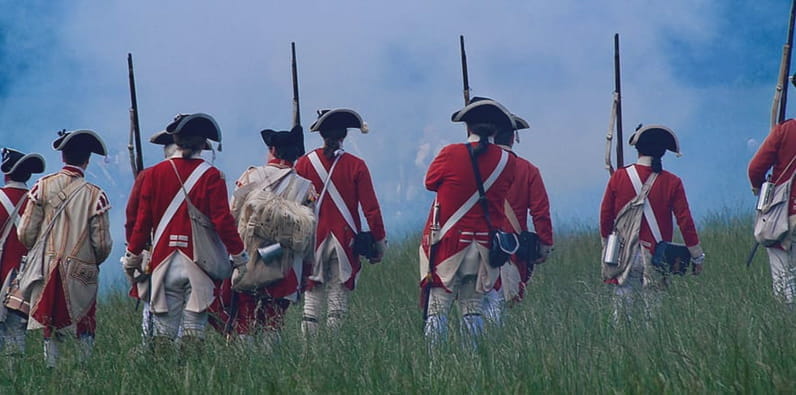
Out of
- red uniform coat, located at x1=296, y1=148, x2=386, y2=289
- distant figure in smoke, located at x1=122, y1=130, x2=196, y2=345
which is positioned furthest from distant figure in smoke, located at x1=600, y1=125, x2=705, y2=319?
distant figure in smoke, located at x1=122, y1=130, x2=196, y2=345

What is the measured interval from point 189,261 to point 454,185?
5.93 ft

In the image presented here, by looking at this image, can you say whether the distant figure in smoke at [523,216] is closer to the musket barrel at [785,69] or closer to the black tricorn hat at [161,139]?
the musket barrel at [785,69]

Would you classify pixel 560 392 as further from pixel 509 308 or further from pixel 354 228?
pixel 354 228

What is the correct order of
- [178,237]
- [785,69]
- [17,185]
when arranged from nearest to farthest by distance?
1. [178,237]
2. [17,185]
3. [785,69]

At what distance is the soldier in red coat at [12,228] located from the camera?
774cm

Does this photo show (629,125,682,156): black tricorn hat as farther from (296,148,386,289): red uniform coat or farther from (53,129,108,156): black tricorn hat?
(53,129,108,156): black tricorn hat

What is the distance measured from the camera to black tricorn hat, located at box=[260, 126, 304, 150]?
25.5ft

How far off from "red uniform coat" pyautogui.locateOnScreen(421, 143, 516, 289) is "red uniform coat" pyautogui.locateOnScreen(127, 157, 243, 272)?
1444 millimetres

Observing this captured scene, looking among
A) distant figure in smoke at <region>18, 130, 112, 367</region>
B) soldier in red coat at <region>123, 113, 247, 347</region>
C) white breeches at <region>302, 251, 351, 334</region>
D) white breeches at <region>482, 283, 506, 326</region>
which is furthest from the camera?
white breeches at <region>302, 251, 351, 334</region>

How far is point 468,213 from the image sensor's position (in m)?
7.51

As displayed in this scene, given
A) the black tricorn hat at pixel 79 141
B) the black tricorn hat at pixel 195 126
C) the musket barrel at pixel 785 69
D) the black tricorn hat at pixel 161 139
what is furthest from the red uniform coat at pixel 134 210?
the musket barrel at pixel 785 69

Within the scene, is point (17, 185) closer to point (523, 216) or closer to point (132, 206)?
point (132, 206)

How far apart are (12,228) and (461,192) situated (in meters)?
3.12

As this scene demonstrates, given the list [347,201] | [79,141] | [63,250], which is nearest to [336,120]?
[347,201]
